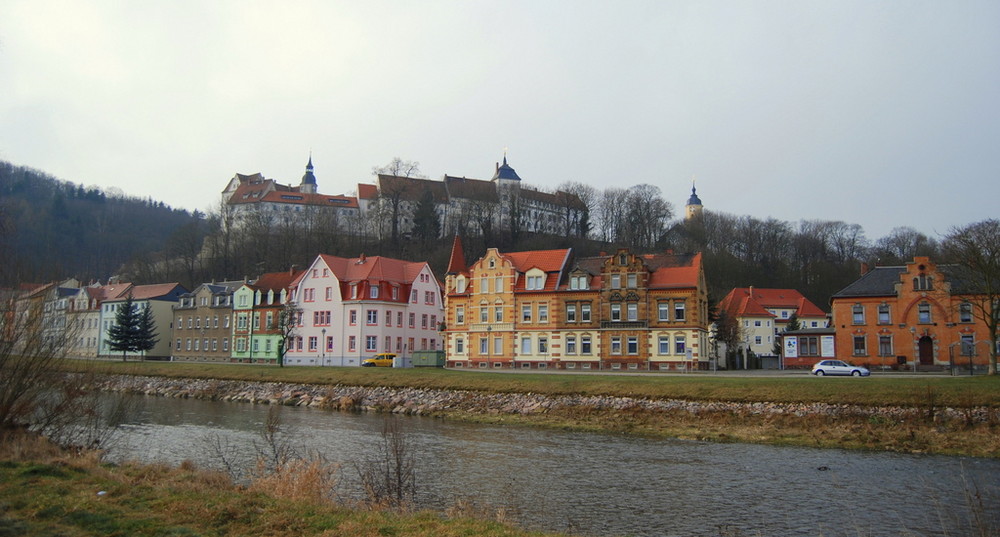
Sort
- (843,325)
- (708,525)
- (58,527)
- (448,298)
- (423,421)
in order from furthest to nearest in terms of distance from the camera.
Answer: (448,298) → (843,325) → (423,421) → (708,525) → (58,527)

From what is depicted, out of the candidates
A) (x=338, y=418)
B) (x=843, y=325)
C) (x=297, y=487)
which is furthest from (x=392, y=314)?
(x=297, y=487)

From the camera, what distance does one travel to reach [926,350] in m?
50.8

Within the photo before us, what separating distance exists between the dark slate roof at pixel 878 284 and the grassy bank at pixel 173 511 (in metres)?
49.1

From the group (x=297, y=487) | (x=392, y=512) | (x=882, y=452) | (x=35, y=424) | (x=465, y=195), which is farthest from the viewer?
(x=465, y=195)

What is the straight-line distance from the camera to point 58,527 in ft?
34.0

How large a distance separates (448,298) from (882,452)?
42125mm

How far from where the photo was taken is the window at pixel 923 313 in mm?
50562

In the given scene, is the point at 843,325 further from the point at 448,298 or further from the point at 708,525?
the point at 708,525

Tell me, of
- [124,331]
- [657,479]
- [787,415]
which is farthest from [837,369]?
[124,331]

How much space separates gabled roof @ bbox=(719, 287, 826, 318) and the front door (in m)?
35.2

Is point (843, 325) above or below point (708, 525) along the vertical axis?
above

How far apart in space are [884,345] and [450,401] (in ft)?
111

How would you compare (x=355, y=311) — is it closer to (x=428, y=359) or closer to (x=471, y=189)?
(x=428, y=359)

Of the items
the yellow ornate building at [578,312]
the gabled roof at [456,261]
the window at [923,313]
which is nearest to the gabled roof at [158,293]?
the gabled roof at [456,261]
